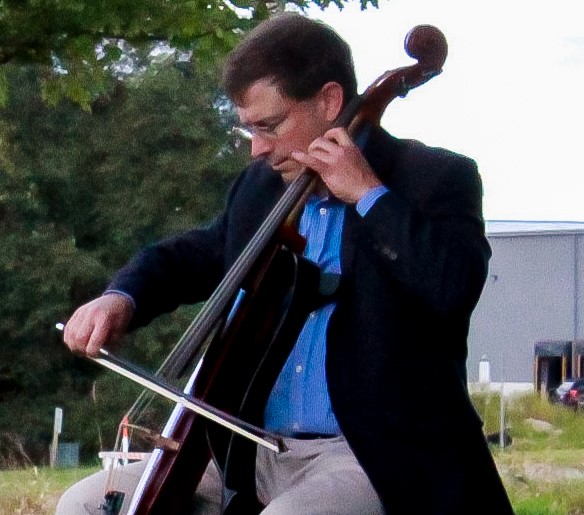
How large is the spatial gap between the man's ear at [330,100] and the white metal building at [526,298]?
8.54ft

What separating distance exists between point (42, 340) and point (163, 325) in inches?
46.2

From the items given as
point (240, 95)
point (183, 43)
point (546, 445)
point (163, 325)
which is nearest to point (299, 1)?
point (183, 43)

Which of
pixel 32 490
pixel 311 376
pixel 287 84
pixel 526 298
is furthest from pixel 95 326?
pixel 32 490

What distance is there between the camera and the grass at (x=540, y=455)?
427 centimetres

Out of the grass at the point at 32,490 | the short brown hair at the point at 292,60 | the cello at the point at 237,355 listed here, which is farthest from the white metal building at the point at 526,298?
the cello at the point at 237,355

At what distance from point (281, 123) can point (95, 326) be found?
44cm

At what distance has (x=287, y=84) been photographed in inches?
77.9

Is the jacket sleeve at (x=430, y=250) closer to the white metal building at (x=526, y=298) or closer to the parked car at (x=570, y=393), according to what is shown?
the parked car at (x=570, y=393)

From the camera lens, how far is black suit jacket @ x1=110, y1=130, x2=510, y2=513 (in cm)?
175

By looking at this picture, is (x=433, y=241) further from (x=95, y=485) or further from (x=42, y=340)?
(x=42, y=340)

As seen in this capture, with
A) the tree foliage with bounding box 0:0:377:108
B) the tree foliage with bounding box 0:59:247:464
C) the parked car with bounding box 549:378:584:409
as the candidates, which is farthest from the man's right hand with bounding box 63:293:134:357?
the tree foliage with bounding box 0:59:247:464

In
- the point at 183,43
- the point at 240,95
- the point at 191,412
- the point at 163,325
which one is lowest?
the point at 163,325

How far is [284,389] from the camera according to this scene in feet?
6.31

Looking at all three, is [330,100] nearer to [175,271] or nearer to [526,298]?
[175,271]
